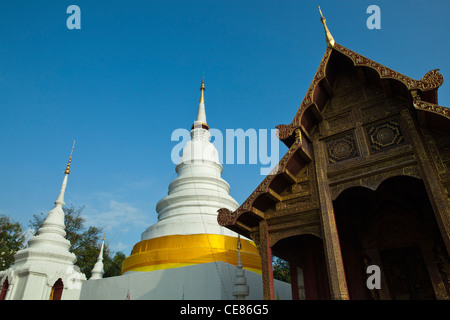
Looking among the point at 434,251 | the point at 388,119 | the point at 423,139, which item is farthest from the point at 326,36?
the point at 434,251

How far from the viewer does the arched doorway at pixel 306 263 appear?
24.6 ft

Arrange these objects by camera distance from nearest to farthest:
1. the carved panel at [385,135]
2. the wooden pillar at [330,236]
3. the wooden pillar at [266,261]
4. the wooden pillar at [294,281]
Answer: the wooden pillar at [330,236] < the wooden pillar at [266,261] < the carved panel at [385,135] < the wooden pillar at [294,281]

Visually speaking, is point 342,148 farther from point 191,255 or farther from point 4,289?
point 4,289

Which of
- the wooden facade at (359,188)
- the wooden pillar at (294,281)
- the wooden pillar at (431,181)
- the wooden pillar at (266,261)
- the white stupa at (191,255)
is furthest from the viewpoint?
the white stupa at (191,255)

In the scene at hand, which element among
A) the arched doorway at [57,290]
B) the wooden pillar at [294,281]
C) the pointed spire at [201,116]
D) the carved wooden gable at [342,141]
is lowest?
the wooden pillar at [294,281]

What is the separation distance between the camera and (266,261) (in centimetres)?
634

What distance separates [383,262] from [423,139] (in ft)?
11.2

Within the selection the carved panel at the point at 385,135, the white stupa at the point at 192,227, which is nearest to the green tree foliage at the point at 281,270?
the white stupa at the point at 192,227

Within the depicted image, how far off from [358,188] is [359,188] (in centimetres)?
2

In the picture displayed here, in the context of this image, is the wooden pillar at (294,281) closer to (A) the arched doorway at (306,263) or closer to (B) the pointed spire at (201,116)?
(A) the arched doorway at (306,263)

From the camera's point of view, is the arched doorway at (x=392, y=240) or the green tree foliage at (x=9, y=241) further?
the green tree foliage at (x=9, y=241)

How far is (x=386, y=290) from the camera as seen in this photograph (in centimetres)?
708

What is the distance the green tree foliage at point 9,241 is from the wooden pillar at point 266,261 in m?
25.5
